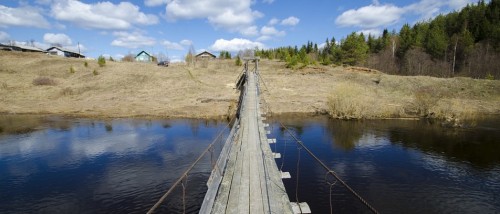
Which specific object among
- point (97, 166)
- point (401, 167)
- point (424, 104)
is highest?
point (424, 104)

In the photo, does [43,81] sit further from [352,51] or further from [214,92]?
[352,51]

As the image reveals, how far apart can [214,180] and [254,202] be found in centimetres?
206

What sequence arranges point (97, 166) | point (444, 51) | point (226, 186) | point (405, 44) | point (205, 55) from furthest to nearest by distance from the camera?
1. point (205, 55)
2. point (405, 44)
3. point (444, 51)
4. point (97, 166)
5. point (226, 186)

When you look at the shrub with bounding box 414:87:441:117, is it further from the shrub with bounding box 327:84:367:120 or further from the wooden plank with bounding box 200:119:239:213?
the wooden plank with bounding box 200:119:239:213

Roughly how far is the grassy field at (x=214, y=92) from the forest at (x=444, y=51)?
44.0 ft

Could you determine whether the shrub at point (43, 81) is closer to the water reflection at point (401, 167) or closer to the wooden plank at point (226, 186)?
the water reflection at point (401, 167)

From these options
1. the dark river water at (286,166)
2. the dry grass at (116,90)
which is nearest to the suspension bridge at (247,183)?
the dark river water at (286,166)

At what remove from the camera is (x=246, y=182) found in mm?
11164

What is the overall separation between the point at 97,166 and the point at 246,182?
1416cm

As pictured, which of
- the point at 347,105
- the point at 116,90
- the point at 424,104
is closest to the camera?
the point at 347,105

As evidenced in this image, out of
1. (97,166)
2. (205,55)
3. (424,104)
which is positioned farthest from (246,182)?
(205,55)

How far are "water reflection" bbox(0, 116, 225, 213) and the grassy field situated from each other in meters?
9.13

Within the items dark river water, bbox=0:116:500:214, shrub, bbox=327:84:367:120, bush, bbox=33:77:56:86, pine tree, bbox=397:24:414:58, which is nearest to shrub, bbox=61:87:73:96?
bush, bbox=33:77:56:86

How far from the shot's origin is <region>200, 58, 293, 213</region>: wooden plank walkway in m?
9.30
